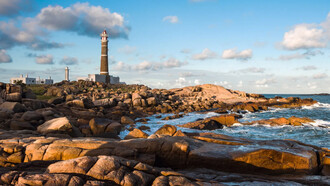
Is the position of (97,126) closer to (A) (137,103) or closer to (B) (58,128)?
(B) (58,128)

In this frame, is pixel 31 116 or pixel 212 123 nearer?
pixel 31 116

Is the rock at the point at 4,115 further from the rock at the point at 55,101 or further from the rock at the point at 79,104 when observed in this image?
the rock at the point at 55,101

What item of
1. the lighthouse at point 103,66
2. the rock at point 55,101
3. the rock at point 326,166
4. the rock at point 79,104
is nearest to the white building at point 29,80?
the lighthouse at point 103,66

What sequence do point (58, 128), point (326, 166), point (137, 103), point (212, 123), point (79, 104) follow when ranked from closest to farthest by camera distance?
point (326, 166)
point (58, 128)
point (212, 123)
point (79, 104)
point (137, 103)

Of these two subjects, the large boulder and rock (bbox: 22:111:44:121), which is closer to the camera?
rock (bbox: 22:111:44:121)

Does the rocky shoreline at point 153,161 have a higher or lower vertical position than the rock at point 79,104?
lower

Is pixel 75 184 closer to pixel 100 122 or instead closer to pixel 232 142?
pixel 232 142

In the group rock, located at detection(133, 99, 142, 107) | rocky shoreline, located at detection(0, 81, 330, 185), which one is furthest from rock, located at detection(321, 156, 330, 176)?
rock, located at detection(133, 99, 142, 107)

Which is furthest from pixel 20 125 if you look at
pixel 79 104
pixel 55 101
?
pixel 55 101

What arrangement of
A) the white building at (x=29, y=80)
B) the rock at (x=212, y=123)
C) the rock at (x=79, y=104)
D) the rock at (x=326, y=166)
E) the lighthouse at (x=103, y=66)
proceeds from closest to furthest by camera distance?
the rock at (x=326, y=166)
the rock at (x=212, y=123)
the rock at (x=79, y=104)
the lighthouse at (x=103, y=66)
the white building at (x=29, y=80)

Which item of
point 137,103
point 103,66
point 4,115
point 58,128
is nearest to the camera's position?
point 58,128

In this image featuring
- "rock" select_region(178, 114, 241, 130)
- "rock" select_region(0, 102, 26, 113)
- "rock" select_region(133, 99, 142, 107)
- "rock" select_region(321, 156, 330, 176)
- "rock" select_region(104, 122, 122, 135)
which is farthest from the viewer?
"rock" select_region(133, 99, 142, 107)

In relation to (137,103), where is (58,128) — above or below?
below

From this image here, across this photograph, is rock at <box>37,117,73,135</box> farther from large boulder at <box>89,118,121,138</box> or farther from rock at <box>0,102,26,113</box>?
rock at <box>0,102,26,113</box>
